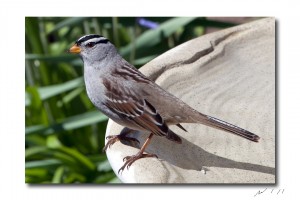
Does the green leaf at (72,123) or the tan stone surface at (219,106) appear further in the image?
the green leaf at (72,123)

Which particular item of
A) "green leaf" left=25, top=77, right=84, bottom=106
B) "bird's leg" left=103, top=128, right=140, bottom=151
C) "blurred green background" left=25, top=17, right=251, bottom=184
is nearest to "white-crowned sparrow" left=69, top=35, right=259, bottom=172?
"bird's leg" left=103, top=128, right=140, bottom=151

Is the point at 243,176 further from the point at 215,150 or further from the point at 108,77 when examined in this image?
the point at 108,77

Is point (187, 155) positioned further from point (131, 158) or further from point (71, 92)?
point (71, 92)

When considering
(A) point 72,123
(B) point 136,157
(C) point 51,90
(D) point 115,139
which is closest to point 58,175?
(A) point 72,123

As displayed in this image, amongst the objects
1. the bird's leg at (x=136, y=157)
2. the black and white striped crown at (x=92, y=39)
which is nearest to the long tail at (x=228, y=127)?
the bird's leg at (x=136, y=157)

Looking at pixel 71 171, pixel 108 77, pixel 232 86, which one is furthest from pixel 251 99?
pixel 71 171

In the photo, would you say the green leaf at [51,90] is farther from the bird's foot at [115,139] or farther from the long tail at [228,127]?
the long tail at [228,127]

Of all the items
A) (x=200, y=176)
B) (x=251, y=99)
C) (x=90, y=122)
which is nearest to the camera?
(x=200, y=176)
